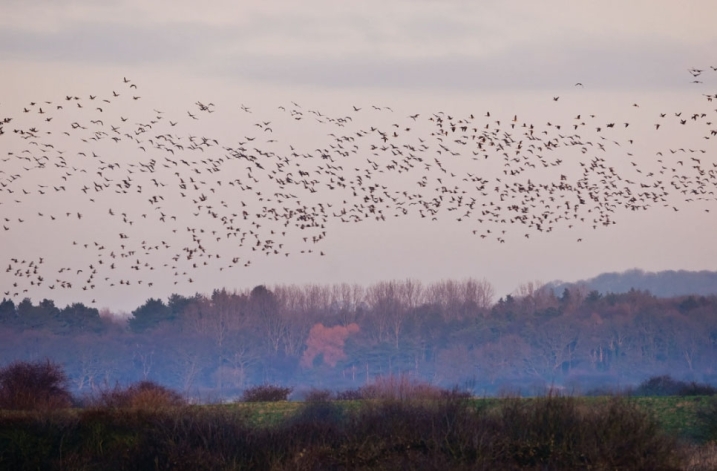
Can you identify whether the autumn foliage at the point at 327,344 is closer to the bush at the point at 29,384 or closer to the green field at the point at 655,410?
the bush at the point at 29,384

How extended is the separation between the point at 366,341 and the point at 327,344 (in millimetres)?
5192

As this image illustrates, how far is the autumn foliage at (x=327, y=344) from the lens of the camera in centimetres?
13200

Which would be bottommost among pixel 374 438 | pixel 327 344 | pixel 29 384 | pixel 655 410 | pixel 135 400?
pixel 327 344

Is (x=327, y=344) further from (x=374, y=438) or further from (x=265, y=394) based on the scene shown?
(x=374, y=438)

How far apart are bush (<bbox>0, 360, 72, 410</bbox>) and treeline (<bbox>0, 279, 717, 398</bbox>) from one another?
219 feet

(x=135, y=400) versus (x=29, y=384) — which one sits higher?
(x=135, y=400)

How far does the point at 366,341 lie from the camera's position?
132 metres

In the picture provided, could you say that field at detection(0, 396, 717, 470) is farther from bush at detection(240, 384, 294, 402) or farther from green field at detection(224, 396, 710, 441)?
bush at detection(240, 384, 294, 402)

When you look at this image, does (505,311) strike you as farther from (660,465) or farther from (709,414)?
(660,465)

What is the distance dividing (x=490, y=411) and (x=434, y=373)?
296 ft

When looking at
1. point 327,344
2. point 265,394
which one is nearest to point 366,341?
point 327,344

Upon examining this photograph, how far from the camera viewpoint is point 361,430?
1412 inches

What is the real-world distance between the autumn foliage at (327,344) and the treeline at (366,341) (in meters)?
0.16

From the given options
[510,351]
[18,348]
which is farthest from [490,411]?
[18,348]
